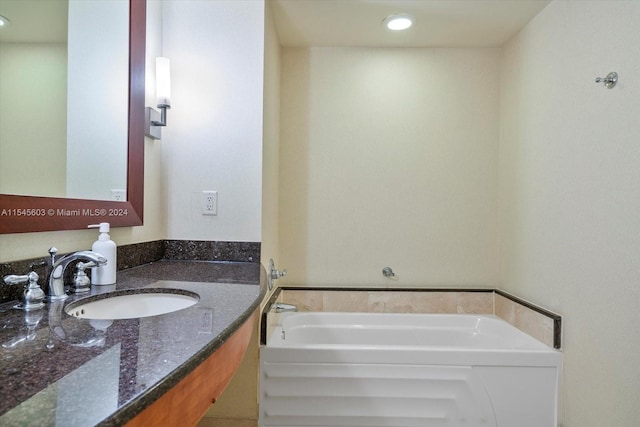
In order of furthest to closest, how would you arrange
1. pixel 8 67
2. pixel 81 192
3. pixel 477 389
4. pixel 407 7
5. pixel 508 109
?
1. pixel 508 109
2. pixel 407 7
3. pixel 477 389
4. pixel 81 192
5. pixel 8 67

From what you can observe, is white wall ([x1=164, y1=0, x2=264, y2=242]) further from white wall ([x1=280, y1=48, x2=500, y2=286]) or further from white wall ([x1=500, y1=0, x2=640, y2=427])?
white wall ([x1=500, y1=0, x2=640, y2=427])

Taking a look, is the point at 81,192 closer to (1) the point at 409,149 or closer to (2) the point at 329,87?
(2) the point at 329,87

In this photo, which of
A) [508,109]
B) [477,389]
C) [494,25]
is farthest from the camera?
[508,109]

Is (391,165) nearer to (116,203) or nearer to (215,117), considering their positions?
(215,117)

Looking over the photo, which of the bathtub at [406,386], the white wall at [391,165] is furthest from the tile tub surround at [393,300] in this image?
the bathtub at [406,386]

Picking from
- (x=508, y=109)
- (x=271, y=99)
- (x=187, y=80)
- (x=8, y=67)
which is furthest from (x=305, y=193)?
(x=8, y=67)

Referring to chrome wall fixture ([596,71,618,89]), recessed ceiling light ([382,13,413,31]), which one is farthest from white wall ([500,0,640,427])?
recessed ceiling light ([382,13,413,31])

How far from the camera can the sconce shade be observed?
1.46 meters

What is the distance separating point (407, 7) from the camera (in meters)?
1.77

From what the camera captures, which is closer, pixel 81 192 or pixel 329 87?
pixel 81 192

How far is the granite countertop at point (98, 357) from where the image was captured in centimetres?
38

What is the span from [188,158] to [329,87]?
3.52 ft

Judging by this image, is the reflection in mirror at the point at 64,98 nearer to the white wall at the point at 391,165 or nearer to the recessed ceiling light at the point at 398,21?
the white wall at the point at 391,165

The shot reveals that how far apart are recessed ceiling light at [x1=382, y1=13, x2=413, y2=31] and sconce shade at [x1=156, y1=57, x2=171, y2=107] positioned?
1.20 metres
